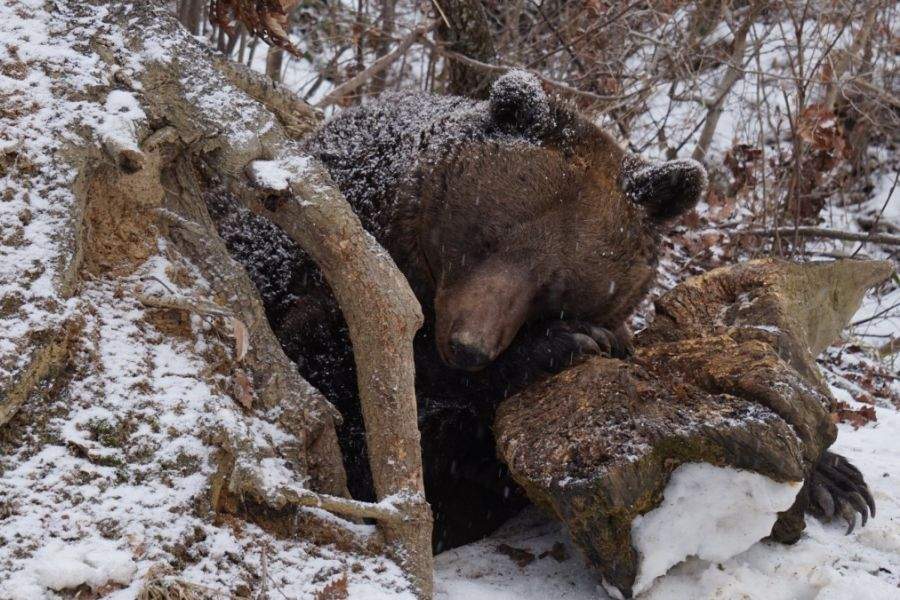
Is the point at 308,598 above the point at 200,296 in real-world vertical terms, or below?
below

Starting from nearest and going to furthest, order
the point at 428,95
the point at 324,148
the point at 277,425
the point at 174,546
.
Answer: the point at 174,546
the point at 277,425
the point at 324,148
the point at 428,95

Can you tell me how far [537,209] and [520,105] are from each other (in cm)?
43

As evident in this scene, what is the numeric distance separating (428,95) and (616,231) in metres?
1.19

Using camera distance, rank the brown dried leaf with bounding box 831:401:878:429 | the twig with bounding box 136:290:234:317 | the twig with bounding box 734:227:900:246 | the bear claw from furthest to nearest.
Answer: the twig with bounding box 734:227:900:246, the brown dried leaf with bounding box 831:401:878:429, the bear claw, the twig with bounding box 136:290:234:317

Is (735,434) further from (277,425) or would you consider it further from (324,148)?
(324,148)

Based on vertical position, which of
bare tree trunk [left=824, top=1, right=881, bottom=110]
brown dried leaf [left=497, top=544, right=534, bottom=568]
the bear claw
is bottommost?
brown dried leaf [left=497, top=544, right=534, bottom=568]

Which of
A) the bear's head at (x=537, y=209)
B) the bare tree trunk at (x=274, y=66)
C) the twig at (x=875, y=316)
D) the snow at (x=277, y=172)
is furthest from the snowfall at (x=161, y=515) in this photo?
the bare tree trunk at (x=274, y=66)

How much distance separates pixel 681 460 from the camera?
2.49 m

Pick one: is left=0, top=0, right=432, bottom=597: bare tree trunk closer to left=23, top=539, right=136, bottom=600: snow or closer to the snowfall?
the snowfall

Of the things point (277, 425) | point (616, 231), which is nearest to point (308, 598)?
point (277, 425)

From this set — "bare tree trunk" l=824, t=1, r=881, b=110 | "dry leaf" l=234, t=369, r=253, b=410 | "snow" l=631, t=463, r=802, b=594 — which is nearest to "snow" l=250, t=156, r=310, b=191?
"dry leaf" l=234, t=369, r=253, b=410

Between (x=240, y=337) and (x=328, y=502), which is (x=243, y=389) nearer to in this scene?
(x=240, y=337)

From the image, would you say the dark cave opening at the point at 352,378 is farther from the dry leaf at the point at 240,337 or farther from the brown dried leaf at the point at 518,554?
the dry leaf at the point at 240,337

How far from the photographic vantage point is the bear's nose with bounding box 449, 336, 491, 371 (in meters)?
3.09
